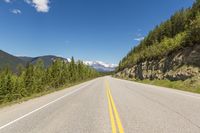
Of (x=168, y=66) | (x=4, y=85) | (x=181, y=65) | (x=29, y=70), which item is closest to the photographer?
(x=181, y=65)

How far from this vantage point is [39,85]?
59.2 meters

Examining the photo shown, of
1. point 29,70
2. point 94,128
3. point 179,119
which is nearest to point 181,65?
point 179,119

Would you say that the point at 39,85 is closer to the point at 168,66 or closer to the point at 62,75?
the point at 62,75

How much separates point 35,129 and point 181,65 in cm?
2824

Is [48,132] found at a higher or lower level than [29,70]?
lower

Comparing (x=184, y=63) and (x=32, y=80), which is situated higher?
(x=184, y=63)

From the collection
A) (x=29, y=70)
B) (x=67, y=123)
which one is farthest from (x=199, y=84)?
(x=29, y=70)

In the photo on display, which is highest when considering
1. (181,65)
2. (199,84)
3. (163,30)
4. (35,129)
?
(163,30)

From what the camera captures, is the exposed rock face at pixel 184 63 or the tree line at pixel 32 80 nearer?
the exposed rock face at pixel 184 63

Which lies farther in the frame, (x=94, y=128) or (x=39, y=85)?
(x=39, y=85)

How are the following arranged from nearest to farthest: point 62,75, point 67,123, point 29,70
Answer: point 67,123 → point 29,70 → point 62,75

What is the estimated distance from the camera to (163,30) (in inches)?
3007

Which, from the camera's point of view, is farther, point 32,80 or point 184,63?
point 32,80

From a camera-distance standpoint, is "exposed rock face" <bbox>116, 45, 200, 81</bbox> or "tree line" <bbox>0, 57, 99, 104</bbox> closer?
"exposed rock face" <bbox>116, 45, 200, 81</bbox>
